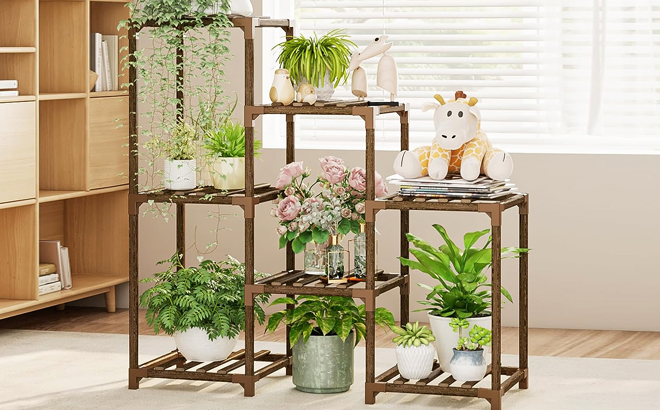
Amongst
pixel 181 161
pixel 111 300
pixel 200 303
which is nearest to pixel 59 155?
pixel 111 300

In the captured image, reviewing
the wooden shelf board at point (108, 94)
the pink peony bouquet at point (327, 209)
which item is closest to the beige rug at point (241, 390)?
the pink peony bouquet at point (327, 209)

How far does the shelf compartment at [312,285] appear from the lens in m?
3.50

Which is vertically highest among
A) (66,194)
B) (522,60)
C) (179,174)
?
(522,60)

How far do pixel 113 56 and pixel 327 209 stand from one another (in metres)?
1.76

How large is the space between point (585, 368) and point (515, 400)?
0.55 metres

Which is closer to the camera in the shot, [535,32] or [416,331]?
[416,331]

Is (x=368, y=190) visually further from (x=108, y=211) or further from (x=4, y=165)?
(x=108, y=211)

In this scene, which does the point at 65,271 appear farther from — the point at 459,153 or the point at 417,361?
the point at 459,153

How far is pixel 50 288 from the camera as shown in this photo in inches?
186

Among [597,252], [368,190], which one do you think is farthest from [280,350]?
[597,252]

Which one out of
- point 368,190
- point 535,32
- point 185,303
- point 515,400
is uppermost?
point 535,32

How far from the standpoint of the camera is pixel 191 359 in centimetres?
373

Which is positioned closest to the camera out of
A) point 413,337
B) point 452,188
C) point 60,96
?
point 452,188

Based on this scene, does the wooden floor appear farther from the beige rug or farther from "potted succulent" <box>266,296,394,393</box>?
"potted succulent" <box>266,296,394,393</box>
